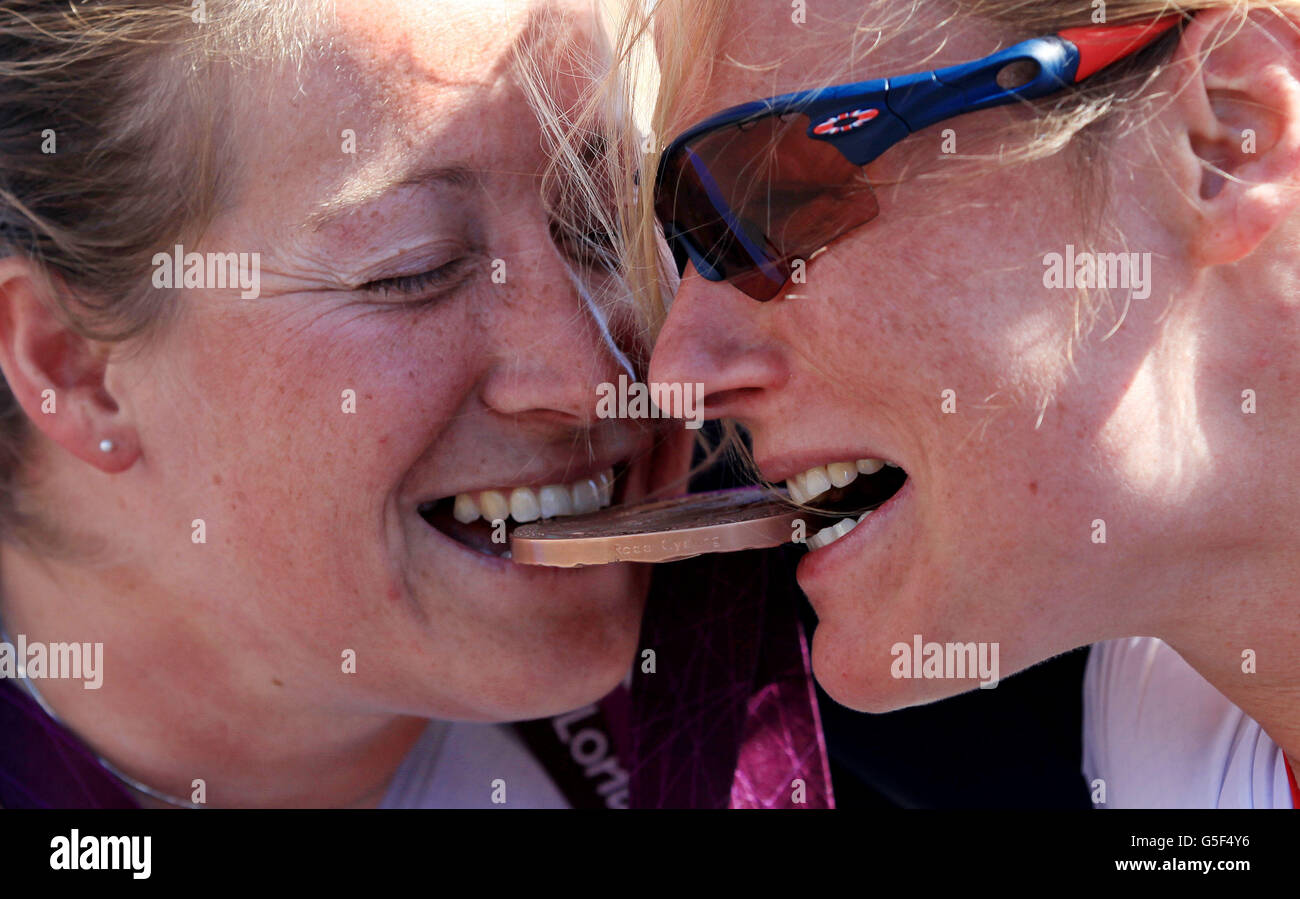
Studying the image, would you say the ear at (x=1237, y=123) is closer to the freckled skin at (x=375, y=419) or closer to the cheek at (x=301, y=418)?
the freckled skin at (x=375, y=419)

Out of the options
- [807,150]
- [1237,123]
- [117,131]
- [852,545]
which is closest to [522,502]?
[852,545]

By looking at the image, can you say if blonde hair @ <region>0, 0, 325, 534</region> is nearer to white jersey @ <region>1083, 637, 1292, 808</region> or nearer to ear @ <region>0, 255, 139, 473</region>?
ear @ <region>0, 255, 139, 473</region>

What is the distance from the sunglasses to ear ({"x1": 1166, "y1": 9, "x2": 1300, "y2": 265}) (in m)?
0.06

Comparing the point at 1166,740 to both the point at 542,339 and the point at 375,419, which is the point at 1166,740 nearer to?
the point at 542,339

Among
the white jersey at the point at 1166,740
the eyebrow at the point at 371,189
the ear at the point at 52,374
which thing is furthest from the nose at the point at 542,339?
the white jersey at the point at 1166,740

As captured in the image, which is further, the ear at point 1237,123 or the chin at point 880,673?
the chin at point 880,673

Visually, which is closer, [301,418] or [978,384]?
[978,384]

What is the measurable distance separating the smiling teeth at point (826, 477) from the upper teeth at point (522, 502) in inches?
17.9

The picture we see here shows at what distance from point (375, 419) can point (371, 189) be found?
377mm

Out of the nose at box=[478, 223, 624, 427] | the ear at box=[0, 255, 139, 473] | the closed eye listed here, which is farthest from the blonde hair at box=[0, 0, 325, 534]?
the nose at box=[478, 223, 624, 427]

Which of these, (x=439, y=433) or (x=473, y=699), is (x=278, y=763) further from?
(x=439, y=433)

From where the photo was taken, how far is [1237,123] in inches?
57.4

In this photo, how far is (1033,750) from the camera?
2.85 meters

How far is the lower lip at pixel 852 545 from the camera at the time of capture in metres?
1.70
